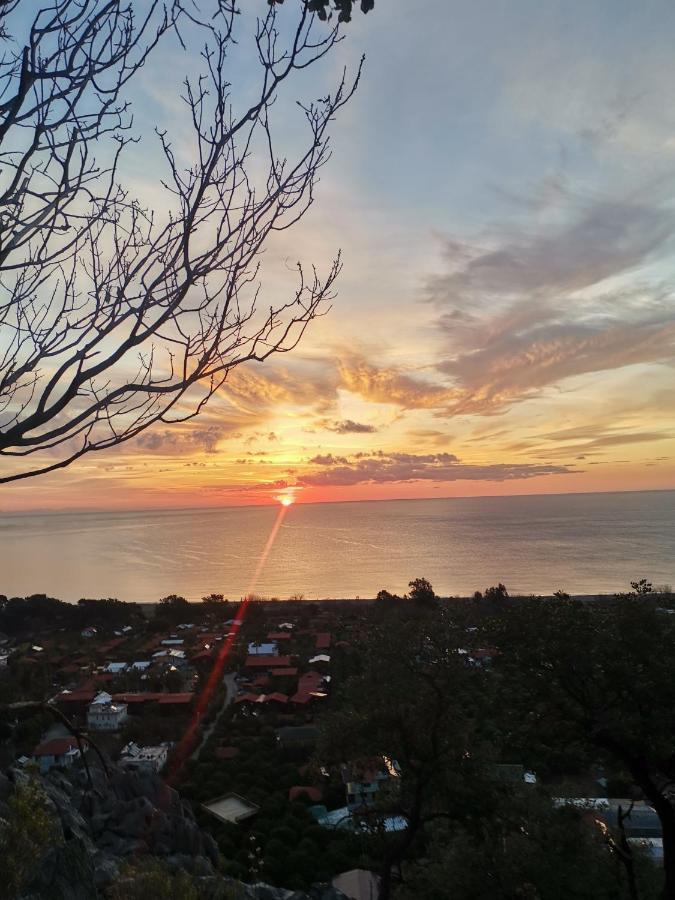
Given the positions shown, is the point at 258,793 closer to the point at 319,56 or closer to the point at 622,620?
the point at 622,620

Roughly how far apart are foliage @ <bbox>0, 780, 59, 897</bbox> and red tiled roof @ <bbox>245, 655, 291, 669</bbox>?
25.6 m

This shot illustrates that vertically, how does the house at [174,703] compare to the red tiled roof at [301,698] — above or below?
below

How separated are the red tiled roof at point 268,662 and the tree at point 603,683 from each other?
21309mm

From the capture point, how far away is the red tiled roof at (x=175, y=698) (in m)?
22.0

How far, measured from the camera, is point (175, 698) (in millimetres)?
22375

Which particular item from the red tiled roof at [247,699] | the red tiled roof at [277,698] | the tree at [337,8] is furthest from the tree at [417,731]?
the red tiled roof at [247,699]

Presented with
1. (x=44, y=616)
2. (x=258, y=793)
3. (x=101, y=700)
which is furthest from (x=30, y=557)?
(x=258, y=793)

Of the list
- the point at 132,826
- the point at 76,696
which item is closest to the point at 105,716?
the point at 76,696

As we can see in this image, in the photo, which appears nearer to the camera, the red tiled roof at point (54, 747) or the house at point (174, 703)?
the red tiled roof at point (54, 747)

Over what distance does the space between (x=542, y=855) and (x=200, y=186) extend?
8235 mm

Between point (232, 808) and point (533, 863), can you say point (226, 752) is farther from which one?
point (533, 863)

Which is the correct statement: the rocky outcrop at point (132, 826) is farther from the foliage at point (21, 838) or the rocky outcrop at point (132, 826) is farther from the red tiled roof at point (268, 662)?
the red tiled roof at point (268, 662)

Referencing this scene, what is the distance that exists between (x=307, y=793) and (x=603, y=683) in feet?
34.0

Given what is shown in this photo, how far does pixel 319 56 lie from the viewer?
2578mm
